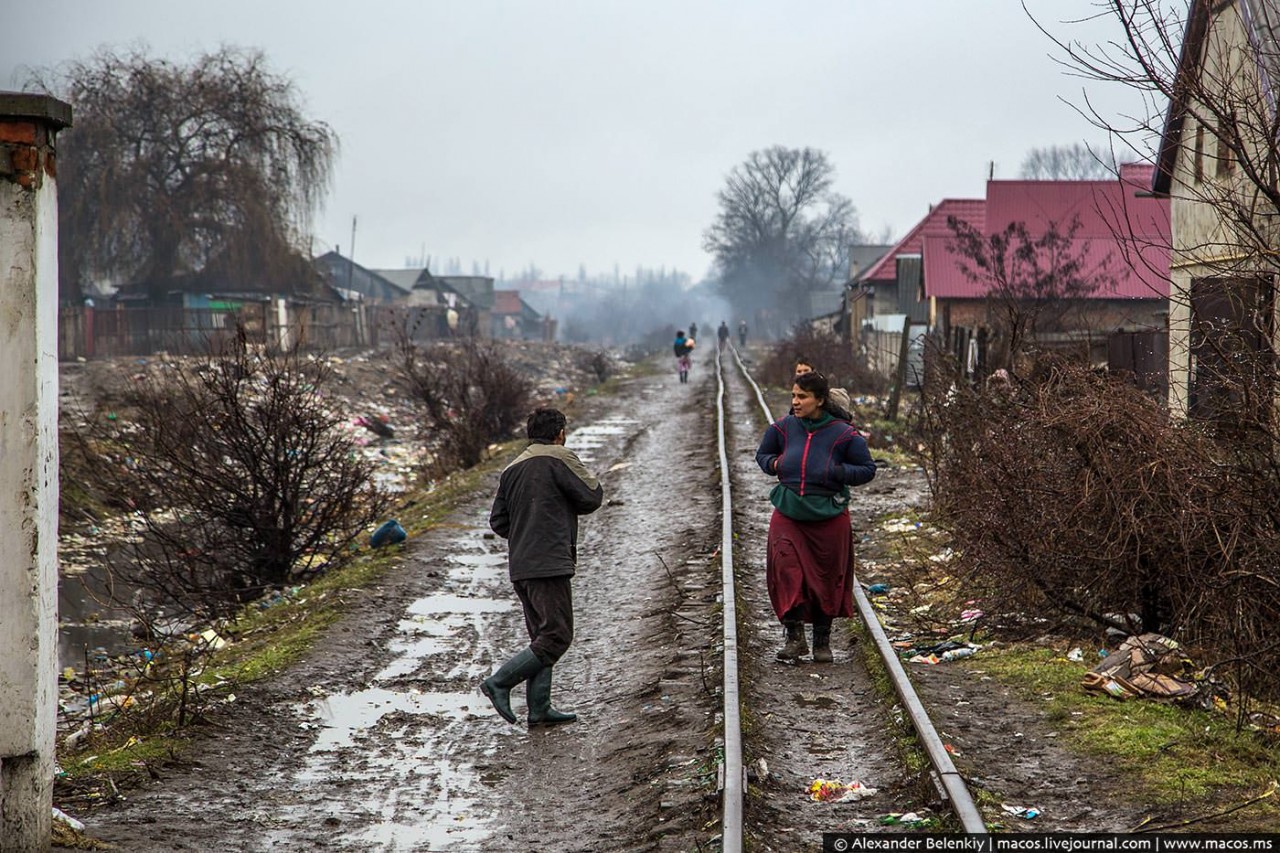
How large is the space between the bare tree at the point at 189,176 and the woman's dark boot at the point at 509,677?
128ft

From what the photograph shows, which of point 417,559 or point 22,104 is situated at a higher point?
point 22,104

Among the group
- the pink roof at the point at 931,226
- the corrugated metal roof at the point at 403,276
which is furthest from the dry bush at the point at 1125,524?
the corrugated metal roof at the point at 403,276

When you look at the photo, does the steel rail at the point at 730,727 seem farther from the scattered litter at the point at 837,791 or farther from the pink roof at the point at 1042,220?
the pink roof at the point at 1042,220

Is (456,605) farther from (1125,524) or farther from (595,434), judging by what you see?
(595,434)

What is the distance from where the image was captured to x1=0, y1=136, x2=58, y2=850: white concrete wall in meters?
4.83

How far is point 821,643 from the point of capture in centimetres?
820

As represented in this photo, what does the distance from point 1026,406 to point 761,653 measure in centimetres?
306

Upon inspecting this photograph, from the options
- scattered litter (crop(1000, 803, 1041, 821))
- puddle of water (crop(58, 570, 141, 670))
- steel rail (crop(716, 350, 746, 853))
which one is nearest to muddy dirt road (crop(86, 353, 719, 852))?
steel rail (crop(716, 350, 746, 853))

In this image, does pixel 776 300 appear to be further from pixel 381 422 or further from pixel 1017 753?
pixel 1017 753

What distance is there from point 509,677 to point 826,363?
2574 cm

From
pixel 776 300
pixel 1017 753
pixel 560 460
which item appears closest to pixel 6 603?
pixel 560 460

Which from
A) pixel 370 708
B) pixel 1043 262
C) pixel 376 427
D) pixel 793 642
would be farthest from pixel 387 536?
pixel 1043 262

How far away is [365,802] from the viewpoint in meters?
6.12

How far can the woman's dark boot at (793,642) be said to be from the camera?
8195 mm
